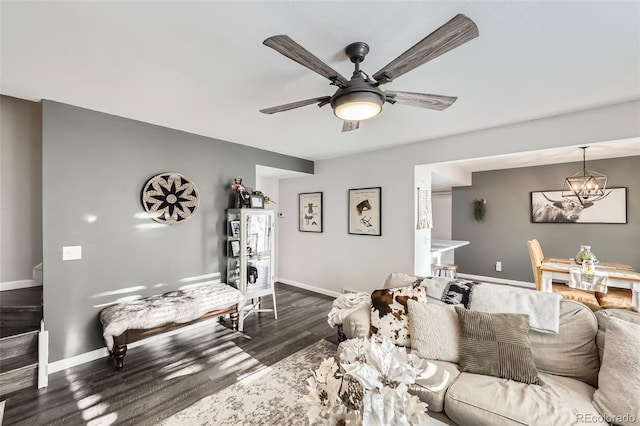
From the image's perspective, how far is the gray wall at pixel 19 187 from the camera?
107 inches

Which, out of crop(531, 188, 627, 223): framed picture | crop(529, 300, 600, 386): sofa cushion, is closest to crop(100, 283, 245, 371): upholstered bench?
crop(529, 300, 600, 386): sofa cushion

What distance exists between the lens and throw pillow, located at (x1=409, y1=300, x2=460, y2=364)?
186 cm

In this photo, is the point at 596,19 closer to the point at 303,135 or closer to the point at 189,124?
the point at 303,135

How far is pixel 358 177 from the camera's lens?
4371mm

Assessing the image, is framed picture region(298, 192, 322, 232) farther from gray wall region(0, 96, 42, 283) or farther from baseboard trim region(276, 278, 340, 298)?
gray wall region(0, 96, 42, 283)

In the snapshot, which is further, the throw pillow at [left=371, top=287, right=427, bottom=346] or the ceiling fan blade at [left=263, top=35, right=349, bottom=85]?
the throw pillow at [left=371, top=287, right=427, bottom=346]

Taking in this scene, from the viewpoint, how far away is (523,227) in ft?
17.0

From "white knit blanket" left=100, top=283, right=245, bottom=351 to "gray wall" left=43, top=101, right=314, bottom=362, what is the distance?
0.23 meters

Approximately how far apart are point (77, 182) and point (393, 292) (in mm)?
3174

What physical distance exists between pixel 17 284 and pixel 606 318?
5188mm

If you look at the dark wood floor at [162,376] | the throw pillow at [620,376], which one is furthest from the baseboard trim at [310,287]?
the throw pillow at [620,376]

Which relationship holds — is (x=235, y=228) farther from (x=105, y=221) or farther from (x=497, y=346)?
(x=497, y=346)

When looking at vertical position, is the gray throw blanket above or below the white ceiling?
below

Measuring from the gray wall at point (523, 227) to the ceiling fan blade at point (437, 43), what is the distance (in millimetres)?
5146
